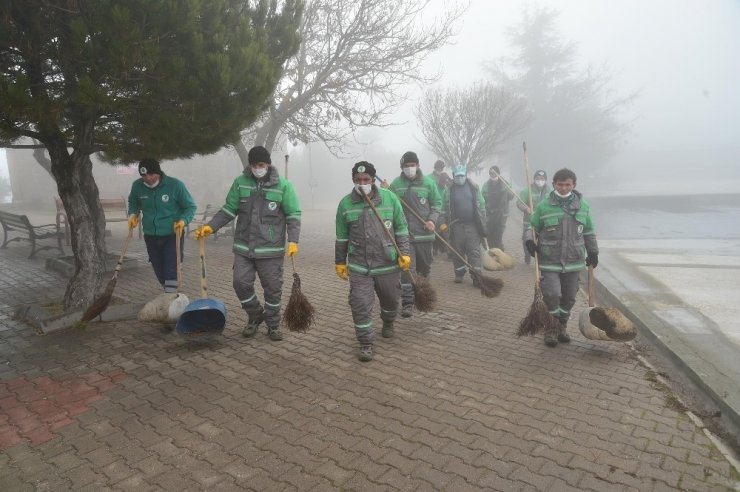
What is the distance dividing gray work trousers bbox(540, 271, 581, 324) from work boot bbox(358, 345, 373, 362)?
6.28ft

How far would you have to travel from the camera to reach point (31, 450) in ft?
10.7

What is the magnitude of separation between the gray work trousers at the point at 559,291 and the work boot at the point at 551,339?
0.21 m

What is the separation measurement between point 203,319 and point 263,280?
72cm

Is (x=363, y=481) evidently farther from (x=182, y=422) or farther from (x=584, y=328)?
(x=584, y=328)

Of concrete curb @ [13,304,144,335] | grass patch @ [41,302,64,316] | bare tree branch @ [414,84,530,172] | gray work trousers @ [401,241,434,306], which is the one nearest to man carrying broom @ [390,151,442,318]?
gray work trousers @ [401,241,434,306]

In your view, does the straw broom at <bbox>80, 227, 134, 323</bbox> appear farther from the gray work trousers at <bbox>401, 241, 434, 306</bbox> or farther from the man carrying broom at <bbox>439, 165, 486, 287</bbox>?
the man carrying broom at <bbox>439, 165, 486, 287</bbox>

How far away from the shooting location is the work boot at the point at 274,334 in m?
5.20

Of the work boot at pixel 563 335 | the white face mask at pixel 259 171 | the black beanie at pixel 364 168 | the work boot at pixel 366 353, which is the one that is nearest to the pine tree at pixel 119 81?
the white face mask at pixel 259 171

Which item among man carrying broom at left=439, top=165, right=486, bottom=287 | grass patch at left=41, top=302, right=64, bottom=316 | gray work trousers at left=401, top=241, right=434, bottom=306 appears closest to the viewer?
grass patch at left=41, top=302, right=64, bottom=316

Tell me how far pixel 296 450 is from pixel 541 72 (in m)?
35.4

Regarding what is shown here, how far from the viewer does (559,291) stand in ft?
16.8

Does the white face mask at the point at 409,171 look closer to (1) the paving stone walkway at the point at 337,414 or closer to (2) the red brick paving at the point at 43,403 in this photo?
(1) the paving stone walkway at the point at 337,414

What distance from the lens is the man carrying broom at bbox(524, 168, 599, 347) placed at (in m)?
5.05

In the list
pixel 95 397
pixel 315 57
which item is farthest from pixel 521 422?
pixel 315 57
